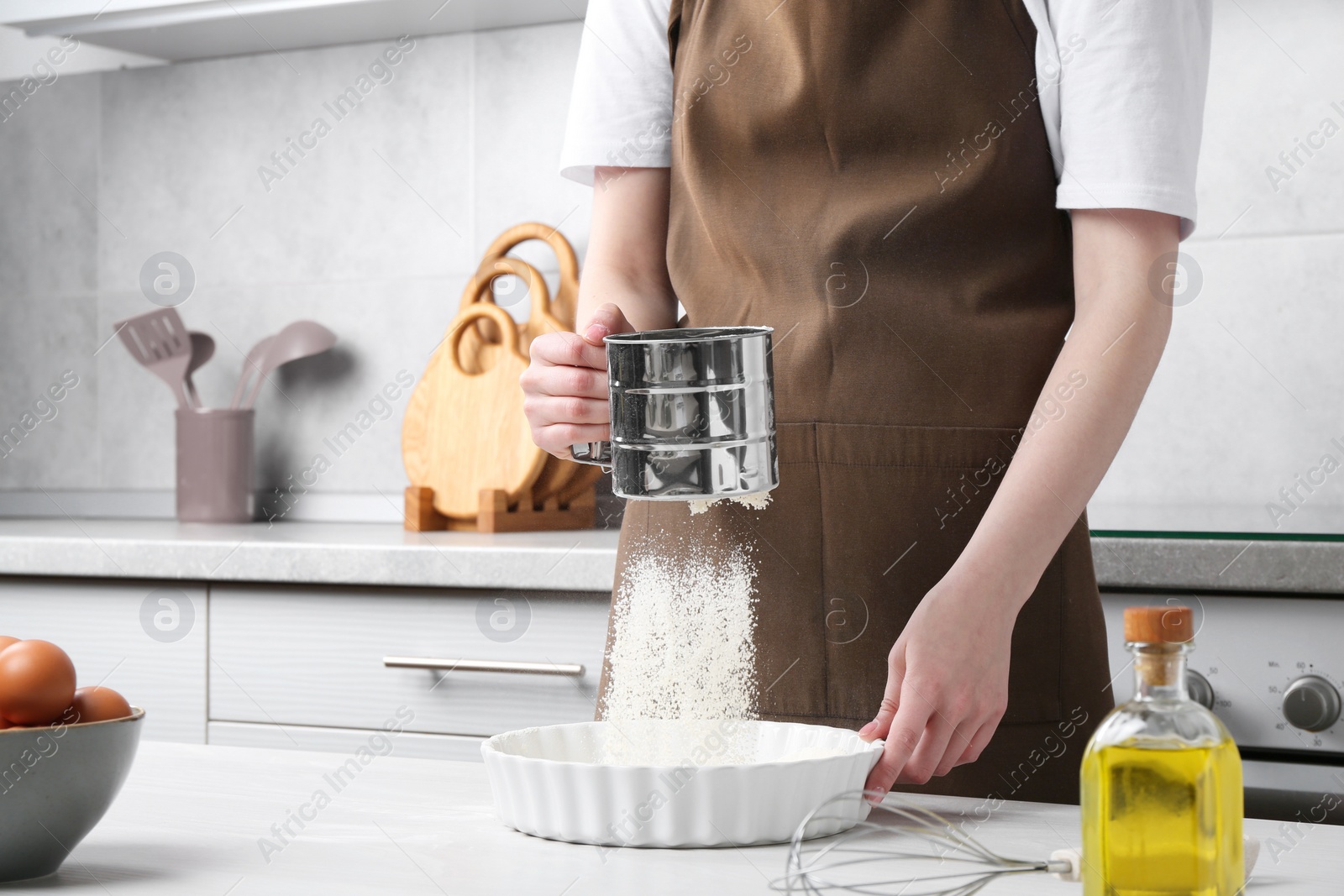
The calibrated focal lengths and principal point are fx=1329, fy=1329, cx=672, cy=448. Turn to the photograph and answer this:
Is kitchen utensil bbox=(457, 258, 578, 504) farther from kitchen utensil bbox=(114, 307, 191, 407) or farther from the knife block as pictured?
kitchen utensil bbox=(114, 307, 191, 407)

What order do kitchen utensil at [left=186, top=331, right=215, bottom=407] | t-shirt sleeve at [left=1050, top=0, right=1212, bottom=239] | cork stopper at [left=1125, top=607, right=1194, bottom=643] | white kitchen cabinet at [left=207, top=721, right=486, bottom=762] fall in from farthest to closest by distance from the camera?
kitchen utensil at [left=186, top=331, right=215, bottom=407], white kitchen cabinet at [left=207, top=721, right=486, bottom=762], t-shirt sleeve at [left=1050, top=0, right=1212, bottom=239], cork stopper at [left=1125, top=607, right=1194, bottom=643]

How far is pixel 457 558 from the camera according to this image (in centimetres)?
136

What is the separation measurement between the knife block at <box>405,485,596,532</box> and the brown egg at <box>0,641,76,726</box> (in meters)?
1.13

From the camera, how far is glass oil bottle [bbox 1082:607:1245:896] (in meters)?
0.43

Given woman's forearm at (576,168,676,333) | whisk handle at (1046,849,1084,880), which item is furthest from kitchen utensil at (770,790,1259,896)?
woman's forearm at (576,168,676,333)

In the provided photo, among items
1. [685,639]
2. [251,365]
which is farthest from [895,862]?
[251,365]

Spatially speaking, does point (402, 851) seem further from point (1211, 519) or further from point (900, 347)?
point (1211, 519)

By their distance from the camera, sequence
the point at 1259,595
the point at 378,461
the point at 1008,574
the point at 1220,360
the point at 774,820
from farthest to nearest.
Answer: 1. the point at 378,461
2. the point at 1220,360
3. the point at 1259,595
4. the point at 1008,574
5. the point at 774,820

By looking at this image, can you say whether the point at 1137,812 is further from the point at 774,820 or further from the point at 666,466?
the point at 666,466

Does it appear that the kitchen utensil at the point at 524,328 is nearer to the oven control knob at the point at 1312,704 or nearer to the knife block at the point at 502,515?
the knife block at the point at 502,515

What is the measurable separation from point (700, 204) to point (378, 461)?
1.12m

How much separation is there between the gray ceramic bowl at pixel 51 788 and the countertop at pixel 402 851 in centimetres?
1

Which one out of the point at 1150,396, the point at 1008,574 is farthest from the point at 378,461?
the point at 1008,574

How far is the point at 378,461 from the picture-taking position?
6.53ft
